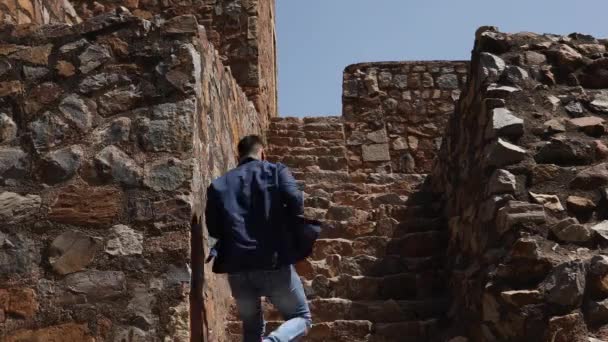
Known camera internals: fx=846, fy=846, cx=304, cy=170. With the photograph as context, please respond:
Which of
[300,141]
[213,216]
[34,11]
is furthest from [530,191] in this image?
[300,141]

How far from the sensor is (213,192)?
12.1 feet

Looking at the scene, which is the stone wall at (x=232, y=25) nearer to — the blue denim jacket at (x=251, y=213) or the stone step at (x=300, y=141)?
the stone step at (x=300, y=141)

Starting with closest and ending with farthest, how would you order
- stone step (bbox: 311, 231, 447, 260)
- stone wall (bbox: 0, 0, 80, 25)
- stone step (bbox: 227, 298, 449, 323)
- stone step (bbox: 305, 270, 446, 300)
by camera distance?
stone step (bbox: 227, 298, 449, 323), stone step (bbox: 305, 270, 446, 300), stone wall (bbox: 0, 0, 80, 25), stone step (bbox: 311, 231, 447, 260)

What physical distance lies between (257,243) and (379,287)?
5.21 ft

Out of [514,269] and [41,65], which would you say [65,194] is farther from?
[514,269]

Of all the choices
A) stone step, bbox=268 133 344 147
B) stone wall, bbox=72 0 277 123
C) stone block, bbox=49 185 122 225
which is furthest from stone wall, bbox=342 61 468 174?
stone block, bbox=49 185 122 225

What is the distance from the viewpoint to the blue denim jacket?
3.52m

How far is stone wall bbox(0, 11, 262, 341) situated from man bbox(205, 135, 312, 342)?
210mm

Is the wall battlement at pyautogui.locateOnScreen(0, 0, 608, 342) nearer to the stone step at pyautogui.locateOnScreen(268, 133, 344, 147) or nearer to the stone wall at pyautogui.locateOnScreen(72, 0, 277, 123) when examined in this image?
the stone wall at pyautogui.locateOnScreen(72, 0, 277, 123)

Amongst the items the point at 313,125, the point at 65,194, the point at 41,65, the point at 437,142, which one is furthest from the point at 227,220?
the point at 437,142

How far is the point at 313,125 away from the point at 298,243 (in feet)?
21.0

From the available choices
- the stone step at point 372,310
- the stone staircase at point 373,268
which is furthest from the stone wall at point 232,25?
the stone step at point 372,310

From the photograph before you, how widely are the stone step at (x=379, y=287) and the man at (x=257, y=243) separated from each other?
1314 millimetres

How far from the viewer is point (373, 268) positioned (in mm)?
5133
